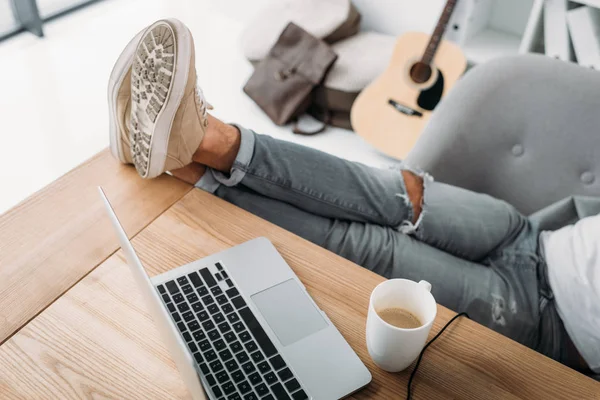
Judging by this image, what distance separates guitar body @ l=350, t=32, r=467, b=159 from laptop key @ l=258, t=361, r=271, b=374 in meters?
1.44

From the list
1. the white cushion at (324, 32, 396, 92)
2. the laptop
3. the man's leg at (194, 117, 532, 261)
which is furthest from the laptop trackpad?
the white cushion at (324, 32, 396, 92)

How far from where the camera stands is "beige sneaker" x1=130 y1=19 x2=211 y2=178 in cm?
90

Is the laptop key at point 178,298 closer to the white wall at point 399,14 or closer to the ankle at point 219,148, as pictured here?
the ankle at point 219,148

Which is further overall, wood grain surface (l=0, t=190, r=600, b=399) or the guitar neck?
the guitar neck

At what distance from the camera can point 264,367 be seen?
734 millimetres

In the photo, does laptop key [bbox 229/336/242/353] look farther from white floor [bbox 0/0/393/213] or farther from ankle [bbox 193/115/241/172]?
white floor [bbox 0/0/393/213]

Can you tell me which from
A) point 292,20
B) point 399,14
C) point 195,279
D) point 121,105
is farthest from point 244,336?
point 399,14

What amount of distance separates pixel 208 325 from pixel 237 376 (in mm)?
92

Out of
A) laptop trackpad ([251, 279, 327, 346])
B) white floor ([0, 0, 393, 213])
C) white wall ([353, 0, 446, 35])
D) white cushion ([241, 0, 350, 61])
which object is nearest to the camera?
laptop trackpad ([251, 279, 327, 346])

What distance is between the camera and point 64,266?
0.85 meters

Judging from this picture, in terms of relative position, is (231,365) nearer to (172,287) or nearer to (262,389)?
(262,389)

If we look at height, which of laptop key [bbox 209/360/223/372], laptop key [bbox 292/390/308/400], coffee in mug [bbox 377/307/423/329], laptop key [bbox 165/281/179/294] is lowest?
laptop key [bbox 292/390/308/400]

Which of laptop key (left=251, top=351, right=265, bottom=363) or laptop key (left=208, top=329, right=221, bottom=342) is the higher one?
laptop key (left=208, top=329, right=221, bottom=342)

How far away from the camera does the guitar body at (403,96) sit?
2.08 m
